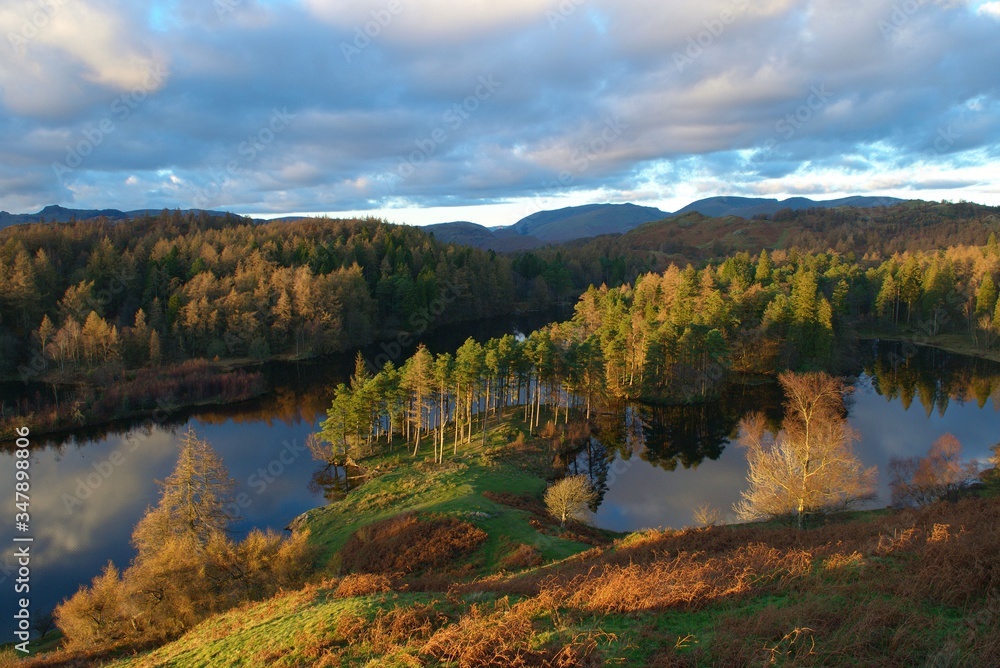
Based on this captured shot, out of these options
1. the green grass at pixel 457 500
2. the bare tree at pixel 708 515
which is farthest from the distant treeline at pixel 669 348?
the bare tree at pixel 708 515

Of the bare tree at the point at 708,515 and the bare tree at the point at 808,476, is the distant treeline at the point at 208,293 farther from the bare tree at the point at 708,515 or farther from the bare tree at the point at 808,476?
the bare tree at the point at 808,476

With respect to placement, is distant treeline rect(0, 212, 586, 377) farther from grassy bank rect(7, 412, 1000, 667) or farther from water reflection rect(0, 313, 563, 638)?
grassy bank rect(7, 412, 1000, 667)

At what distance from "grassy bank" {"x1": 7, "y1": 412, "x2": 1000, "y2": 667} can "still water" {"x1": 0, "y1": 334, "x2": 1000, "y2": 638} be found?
15.9m

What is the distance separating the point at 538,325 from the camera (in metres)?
109

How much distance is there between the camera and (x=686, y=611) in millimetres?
11578

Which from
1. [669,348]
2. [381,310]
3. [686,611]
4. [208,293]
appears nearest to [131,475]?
[686,611]

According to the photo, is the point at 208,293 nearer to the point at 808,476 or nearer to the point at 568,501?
the point at 568,501

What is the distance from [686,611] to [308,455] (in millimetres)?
40662

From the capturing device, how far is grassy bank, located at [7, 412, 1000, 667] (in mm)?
9312

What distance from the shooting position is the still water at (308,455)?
111 feet

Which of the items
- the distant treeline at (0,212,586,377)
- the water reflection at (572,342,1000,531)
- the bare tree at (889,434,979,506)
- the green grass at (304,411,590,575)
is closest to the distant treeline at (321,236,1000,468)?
the water reflection at (572,342,1000,531)

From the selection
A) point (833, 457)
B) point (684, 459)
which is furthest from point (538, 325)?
point (833, 457)

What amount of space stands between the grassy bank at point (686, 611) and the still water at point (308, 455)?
Result: 52.2 feet

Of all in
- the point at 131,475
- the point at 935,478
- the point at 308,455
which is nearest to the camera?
the point at 935,478
